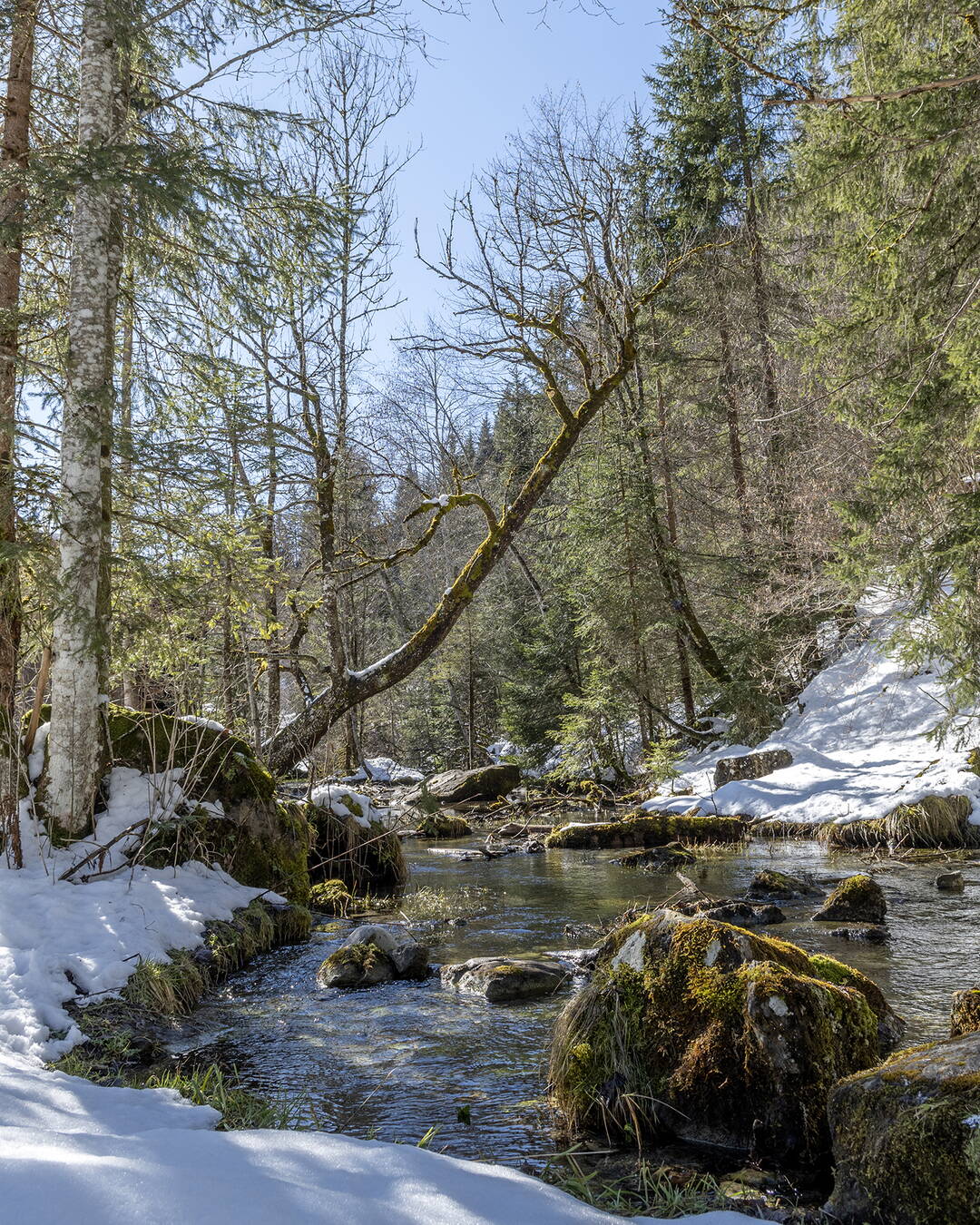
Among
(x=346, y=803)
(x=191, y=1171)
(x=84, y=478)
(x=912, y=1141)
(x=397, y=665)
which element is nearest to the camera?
(x=191, y=1171)

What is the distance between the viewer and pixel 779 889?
8.71 meters

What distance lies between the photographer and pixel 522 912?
8836mm

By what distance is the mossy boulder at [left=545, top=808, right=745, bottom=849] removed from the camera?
1341 centimetres

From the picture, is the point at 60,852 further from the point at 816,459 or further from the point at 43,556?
the point at 816,459

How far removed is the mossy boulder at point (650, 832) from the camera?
13.4 meters

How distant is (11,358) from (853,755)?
13.5 metres

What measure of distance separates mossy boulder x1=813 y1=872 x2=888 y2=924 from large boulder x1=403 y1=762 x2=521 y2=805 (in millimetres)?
13519

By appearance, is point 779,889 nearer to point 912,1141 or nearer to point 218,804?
point 218,804

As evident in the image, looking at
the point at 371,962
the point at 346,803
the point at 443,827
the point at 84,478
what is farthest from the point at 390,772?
the point at 84,478

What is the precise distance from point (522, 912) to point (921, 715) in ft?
30.5

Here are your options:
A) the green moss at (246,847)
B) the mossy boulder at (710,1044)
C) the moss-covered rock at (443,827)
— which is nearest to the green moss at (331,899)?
the green moss at (246,847)

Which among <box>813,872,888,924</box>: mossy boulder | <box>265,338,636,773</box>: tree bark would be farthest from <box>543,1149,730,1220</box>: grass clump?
<box>265,338,636,773</box>: tree bark

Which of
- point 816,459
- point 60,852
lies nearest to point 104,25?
point 60,852

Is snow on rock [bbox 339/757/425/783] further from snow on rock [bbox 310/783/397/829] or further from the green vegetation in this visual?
snow on rock [bbox 310/783/397/829]
